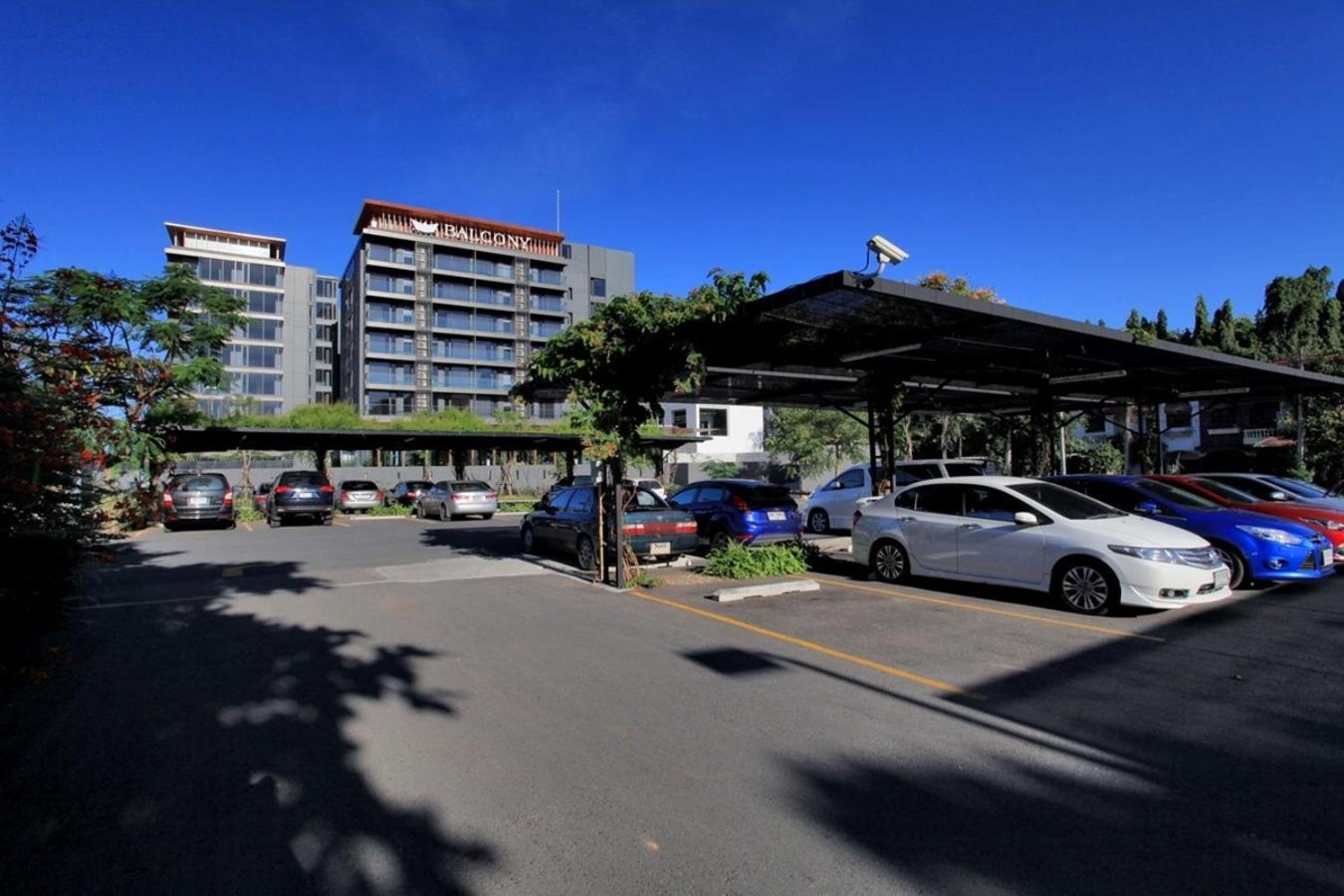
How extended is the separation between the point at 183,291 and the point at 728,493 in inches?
891

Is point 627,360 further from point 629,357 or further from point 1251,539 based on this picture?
point 1251,539

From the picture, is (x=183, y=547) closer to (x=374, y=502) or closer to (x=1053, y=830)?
(x=374, y=502)

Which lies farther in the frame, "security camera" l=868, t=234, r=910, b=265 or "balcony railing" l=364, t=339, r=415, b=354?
"balcony railing" l=364, t=339, r=415, b=354

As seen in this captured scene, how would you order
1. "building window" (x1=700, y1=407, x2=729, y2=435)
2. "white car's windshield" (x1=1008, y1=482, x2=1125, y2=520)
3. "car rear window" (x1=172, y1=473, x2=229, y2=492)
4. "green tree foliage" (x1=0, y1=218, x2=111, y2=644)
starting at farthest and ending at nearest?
"building window" (x1=700, y1=407, x2=729, y2=435)
"car rear window" (x1=172, y1=473, x2=229, y2=492)
"white car's windshield" (x1=1008, y1=482, x2=1125, y2=520)
"green tree foliage" (x1=0, y1=218, x2=111, y2=644)

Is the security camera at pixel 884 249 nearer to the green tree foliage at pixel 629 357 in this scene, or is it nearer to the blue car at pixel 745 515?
the green tree foliage at pixel 629 357

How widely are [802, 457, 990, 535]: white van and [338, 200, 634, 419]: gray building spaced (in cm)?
5101

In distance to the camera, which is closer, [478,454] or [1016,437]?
[1016,437]

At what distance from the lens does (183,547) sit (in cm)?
1767

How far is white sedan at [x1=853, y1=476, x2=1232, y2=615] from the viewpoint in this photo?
7898mm

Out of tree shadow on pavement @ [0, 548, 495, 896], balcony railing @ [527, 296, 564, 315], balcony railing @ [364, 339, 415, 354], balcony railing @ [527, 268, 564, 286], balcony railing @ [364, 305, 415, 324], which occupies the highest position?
balcony railing @ [527, 268, 564, 286]

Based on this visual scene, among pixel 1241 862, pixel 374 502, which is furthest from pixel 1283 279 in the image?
pixel 1241 862

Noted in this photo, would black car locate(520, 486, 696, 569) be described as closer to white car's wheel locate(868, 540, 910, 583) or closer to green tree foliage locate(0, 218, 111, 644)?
white car's wheel locate(868, 540, 910, 583)

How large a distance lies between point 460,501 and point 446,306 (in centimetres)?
4831

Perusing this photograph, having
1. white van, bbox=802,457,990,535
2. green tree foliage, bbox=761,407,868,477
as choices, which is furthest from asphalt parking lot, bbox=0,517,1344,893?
green tree foliage, bbox=761,407,868,477
